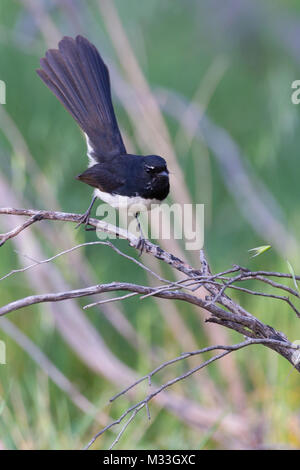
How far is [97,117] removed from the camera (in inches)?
105

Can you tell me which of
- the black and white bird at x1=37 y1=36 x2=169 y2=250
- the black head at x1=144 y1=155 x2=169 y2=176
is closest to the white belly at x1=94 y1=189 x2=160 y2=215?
the black and white bird at x1=37 y1=36 x2=169 y2=250

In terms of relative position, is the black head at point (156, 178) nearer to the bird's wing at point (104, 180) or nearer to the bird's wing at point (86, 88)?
the bird's wing at point (104, 180)

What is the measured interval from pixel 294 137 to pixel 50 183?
1.82m

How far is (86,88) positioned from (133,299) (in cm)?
184

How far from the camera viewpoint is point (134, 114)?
3.53 metres

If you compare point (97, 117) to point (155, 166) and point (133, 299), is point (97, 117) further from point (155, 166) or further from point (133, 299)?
point (133, 299)

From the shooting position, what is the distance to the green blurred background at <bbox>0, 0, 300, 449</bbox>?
2.96m

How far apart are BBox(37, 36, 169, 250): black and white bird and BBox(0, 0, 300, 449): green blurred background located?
370mm

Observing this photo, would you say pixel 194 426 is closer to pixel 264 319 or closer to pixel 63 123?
pixel 264 319

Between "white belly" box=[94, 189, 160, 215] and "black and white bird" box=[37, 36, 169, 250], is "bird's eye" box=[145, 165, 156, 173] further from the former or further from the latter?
"white belly" box=[94, 189, 160, 215]

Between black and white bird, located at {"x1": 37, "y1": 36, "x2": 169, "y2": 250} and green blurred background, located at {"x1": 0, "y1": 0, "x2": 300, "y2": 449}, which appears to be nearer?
black and white bird, located at {"x1": 37, "y1": 36, "x2": 169, "y2": 250}

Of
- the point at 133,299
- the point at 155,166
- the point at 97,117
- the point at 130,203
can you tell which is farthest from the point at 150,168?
the point at 133,299

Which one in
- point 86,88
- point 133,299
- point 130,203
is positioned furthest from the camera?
point 133,299

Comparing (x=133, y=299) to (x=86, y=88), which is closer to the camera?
(x=86, y=88)
